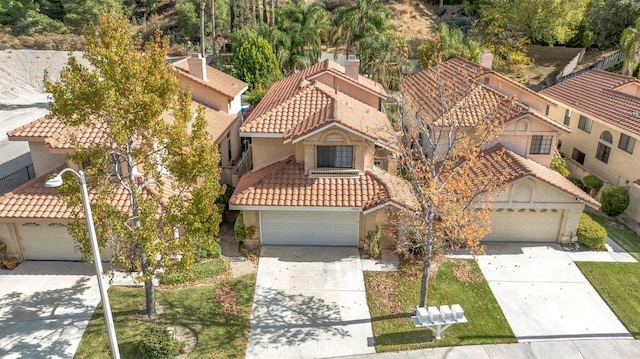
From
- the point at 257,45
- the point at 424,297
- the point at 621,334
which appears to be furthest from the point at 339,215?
the point at 257,45

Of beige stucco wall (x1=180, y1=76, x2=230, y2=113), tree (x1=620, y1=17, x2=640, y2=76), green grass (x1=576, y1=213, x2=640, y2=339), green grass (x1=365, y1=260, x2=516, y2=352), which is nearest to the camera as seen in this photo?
green grass (x1=365, y1=260, x2=516, y2=352)

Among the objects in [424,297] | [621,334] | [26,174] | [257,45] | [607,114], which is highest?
[257,45]

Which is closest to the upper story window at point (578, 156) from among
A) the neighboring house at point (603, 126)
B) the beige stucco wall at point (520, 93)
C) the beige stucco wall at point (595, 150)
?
the neighboring house at point (603, 126)

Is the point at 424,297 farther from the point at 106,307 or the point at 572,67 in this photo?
the point at 572,67

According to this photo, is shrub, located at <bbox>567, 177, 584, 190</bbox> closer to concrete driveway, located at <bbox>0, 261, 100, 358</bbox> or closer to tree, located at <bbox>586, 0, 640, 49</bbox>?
concrete driveway, located at <bbox>0, 261, 100, 358</bbox>

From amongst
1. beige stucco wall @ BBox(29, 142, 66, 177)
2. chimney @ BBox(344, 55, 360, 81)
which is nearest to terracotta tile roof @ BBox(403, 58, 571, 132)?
chimney @ BBox(344, 55, 360, 81)
